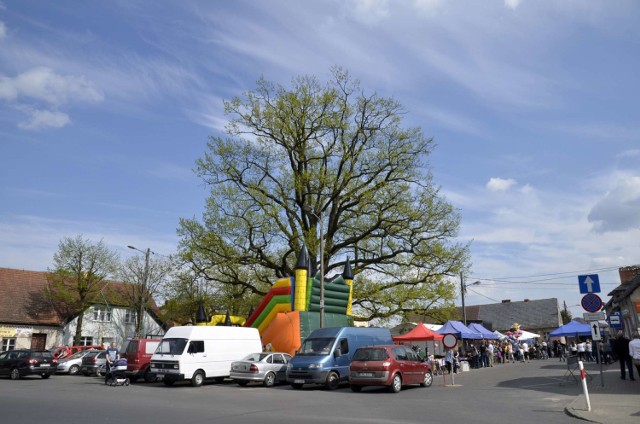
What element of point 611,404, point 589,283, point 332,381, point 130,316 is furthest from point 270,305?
point 130,316

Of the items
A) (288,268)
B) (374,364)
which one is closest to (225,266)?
(288,268)

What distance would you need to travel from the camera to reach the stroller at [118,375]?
21594mm

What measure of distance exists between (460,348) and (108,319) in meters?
32.7

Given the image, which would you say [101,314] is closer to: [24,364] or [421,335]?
[24,364]

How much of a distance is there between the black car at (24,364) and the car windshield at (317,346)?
13904 millimetres

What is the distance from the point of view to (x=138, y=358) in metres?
24.3

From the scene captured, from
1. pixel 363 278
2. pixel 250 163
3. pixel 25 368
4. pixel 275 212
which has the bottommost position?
pixel 25 368

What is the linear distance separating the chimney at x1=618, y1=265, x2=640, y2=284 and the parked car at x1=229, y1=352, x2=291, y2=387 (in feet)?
109

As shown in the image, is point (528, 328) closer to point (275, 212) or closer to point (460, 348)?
point (460, 348)

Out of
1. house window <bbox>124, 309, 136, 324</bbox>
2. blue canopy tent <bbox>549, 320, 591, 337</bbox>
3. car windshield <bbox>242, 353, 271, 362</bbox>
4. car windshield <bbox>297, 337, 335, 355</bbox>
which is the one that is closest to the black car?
car windshield <bbox>242, 353, 271, 362</bbox>

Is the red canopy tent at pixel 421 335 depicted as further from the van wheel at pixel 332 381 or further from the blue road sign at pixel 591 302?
the blue road sign at pixel 591 302

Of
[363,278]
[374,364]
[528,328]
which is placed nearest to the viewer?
[374,364]

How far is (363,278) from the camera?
32.4 meters

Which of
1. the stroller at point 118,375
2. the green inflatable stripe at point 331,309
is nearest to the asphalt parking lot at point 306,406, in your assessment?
the stroller at point 118,375
